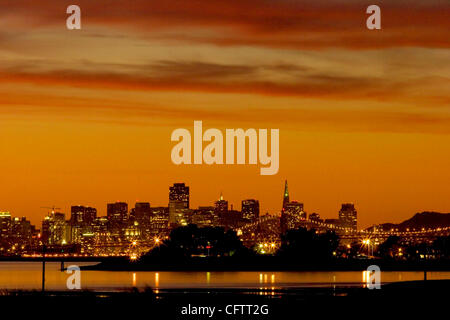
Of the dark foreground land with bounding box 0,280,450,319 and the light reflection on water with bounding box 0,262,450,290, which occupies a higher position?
the dark foreground land with bounding box 0,280,450,319

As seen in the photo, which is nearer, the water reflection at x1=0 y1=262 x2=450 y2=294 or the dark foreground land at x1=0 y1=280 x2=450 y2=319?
the dark foreground land at x1=0 y1=280 x2=450 y2=319

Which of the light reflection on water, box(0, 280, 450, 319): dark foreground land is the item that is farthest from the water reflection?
box(0, 280, 450, 319): dark foreground land

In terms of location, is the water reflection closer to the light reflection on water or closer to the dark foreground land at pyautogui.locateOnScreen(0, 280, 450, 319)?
the light reflection on water

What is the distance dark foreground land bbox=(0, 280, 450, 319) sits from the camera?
54.4 metres
